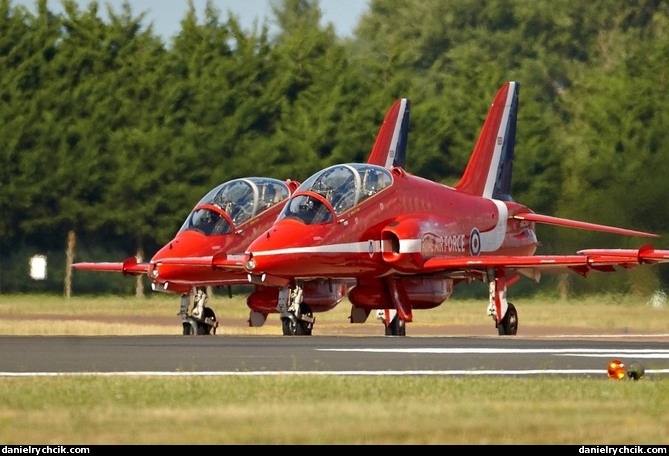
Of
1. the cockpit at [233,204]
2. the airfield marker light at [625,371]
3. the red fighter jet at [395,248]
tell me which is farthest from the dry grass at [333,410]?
the cockpit at [233,204]

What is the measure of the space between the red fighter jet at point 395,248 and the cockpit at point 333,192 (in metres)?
0.02

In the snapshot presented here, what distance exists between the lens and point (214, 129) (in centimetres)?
5394

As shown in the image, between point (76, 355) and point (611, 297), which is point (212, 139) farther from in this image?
point (76, 355)

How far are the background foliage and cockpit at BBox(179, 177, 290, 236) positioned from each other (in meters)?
14.2

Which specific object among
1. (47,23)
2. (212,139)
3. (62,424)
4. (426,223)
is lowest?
(62,424)

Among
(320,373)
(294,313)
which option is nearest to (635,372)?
(320,373)

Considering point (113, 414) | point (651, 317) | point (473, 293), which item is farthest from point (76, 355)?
point (473, 293)

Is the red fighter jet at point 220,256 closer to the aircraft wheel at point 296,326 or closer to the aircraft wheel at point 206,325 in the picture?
the aircraft wheel at point 206,325

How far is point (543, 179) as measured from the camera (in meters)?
54.5

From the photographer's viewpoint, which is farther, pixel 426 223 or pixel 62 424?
pixel 426 223

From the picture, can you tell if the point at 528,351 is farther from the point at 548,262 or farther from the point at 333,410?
the point at 333,410

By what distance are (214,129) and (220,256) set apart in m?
24.1

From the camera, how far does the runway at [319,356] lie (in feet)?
58.7

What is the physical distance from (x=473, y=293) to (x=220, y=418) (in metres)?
38.2
